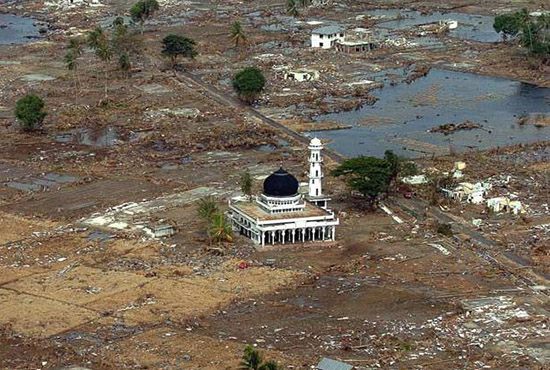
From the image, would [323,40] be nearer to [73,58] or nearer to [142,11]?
[142,11]

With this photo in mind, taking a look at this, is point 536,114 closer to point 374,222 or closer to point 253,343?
point 374,222

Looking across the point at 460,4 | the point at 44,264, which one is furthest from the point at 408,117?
the point at 460,4

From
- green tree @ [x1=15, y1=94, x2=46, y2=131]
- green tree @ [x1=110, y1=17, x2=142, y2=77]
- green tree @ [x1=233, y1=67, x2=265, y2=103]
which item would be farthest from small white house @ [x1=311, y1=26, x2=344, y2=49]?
green tree @ [x1=15, y1=94, x2=46, y2=131]

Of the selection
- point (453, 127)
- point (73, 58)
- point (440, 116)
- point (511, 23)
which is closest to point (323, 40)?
point (511, 23)

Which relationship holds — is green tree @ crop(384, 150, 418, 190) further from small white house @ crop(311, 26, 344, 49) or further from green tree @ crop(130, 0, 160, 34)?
green tree @ crop(130, 0, 160, 34)

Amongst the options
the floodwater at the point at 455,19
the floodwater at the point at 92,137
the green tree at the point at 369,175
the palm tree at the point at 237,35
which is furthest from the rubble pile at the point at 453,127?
the floodwater at the point at 455,19
